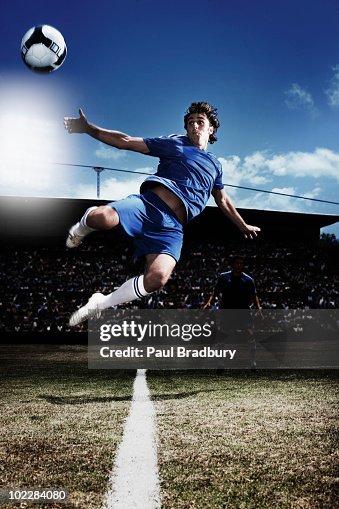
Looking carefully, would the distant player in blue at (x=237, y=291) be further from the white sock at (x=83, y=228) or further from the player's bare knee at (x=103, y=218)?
the player's bare knee at (x=103, y=218)

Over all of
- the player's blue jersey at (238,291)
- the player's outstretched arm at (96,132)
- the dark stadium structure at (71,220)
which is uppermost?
the dark stadium structure at (71,220)

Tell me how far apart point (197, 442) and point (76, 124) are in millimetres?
2610

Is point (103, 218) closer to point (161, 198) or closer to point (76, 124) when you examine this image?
point (161, 198)

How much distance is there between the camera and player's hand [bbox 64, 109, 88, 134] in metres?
3.75

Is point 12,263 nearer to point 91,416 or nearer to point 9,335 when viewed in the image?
point 9,335

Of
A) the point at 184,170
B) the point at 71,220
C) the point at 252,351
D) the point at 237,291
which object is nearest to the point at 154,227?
the point at 184,170

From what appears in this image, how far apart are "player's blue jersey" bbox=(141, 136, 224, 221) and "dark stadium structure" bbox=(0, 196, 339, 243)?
24.2m

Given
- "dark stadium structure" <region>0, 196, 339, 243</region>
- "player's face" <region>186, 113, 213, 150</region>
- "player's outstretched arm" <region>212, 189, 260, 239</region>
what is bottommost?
"player's outstretched arm" <region>212, 189, 260, 239</region>

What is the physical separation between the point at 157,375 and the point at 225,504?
540cm

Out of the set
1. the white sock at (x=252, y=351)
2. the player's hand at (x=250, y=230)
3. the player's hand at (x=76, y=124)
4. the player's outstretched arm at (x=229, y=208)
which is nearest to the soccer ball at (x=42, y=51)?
the player's hand at (x=76, y=124)

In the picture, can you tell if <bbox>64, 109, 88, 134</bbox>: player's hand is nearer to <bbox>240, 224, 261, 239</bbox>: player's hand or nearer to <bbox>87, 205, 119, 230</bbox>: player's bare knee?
<bbox>87, 205, 119, 230</bbox>: player's bare knee

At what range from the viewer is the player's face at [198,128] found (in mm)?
4156

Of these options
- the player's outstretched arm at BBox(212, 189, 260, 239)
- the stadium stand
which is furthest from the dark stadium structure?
the player's outstretched arm at BBox(212, 189, 260, 239)

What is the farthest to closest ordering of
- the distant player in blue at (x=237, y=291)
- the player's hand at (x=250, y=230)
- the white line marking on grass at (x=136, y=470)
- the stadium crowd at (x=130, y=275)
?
the stadium crowd at (x=130, y=275)
the distant player in blue at (x=237, y=291)
the player's hand at (x=250, y=230)
the white line marking on grass at (x=136, y=470)
